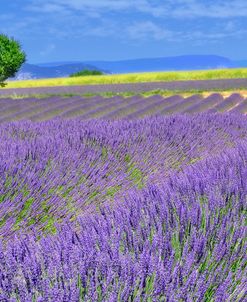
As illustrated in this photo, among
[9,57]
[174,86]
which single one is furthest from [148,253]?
→ [9,57]

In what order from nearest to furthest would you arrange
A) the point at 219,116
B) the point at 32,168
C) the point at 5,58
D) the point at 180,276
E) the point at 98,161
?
1. the point at 180,276
2. the point at 32,168
3. the point at 98,161
4. the point at 219,116
5. the point at 5,58

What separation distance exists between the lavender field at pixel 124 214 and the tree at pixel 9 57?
106 ft

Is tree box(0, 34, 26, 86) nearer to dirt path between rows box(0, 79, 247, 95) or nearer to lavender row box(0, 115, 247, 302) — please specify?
dirt path between rows box(0, 79, 247, 95)

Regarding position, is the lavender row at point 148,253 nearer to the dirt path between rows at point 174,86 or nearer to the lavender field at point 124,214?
the lavender field at point 124,214

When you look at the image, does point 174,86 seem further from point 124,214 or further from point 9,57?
point 124,214

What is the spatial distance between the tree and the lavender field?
32391 millimetres

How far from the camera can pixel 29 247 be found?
2248mm

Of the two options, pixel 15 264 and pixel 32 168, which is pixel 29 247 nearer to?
pixel 15 264

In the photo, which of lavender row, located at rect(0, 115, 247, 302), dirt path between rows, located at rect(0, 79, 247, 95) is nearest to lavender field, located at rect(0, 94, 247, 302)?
lavender row, located at rect(0, 115, 247, 302)

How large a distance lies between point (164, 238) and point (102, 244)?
262 millimetres

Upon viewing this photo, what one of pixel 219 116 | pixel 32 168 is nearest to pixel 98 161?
pixel 32 168

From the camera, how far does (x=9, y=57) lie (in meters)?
39.3

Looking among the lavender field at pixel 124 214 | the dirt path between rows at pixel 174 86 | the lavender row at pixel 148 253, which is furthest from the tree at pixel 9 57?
the lavender row at pixel 148 253

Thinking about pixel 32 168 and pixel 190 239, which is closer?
pixel 190 239
